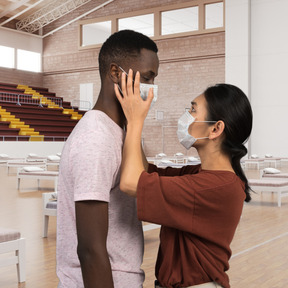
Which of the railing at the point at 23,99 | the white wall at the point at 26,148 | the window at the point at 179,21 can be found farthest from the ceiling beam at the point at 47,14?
the white wall at the point at 26,148

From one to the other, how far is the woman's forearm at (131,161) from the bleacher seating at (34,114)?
15.7 m

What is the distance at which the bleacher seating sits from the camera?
671 inches

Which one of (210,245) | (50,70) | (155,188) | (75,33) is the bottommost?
(210,245)

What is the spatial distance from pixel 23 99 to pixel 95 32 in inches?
164

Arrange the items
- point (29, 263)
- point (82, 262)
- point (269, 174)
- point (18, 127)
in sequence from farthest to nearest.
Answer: point (18, 127)
point (269, 174)
point (29, 263)
point (82, 262)

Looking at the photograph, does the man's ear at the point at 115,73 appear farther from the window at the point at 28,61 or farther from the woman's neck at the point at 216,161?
the window at the point at 28,61

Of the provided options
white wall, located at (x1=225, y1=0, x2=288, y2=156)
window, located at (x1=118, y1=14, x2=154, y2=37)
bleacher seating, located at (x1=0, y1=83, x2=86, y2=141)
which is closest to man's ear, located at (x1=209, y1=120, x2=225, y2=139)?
white wall, located at (x1=225, y1=0, x2=288, y2=156)

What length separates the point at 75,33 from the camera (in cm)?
2059

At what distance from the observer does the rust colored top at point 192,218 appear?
44.5 inches

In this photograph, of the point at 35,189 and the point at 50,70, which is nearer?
the point at 35,189

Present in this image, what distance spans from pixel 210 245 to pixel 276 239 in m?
4.05

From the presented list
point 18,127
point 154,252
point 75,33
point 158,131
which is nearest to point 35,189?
point 154,252

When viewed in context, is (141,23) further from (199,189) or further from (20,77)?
(199,189)

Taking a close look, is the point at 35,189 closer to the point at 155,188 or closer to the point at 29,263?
the point at 29,263
